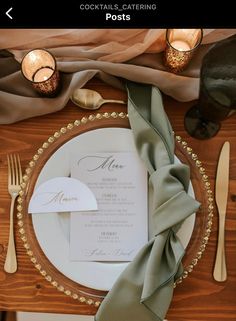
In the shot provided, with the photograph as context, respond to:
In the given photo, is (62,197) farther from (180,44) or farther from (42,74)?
(180,44)

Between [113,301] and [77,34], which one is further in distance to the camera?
[77,34]

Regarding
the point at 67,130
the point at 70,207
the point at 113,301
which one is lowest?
the point at 113,301

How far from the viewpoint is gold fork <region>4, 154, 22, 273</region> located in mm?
606

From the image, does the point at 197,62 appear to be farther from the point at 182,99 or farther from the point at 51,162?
the point at 51,162

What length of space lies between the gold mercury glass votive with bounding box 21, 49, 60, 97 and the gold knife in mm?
293

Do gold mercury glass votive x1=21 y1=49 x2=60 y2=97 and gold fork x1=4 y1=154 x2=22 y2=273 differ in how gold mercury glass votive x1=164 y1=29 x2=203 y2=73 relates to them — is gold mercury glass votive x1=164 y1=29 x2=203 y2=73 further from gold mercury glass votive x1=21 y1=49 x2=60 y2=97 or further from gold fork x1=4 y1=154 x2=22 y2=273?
gold fork x1=4 y1=154 x2=22 y2=273

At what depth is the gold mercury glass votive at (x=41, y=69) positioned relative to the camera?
0.65 m

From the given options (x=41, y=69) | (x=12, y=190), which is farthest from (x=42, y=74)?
(x=12, y=190)

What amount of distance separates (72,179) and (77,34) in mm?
262

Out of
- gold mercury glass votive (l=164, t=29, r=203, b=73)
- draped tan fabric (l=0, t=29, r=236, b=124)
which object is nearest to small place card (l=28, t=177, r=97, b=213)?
draped tan fabric (l=0, t=29, r=236, b=124)

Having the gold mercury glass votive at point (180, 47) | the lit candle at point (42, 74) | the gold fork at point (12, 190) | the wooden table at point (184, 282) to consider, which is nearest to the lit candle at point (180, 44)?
the gold mercury glass votive at point (180, 47)

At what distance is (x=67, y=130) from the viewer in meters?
0.64

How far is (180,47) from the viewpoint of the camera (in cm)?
68

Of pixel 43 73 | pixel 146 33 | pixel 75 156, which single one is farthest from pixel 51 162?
pixel 146 33
